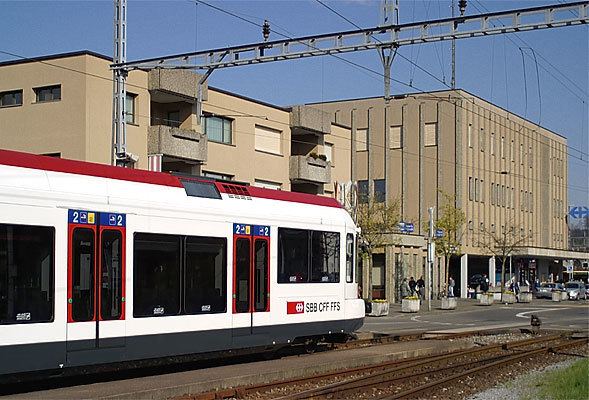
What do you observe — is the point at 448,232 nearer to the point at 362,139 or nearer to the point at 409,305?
the point at 409,305

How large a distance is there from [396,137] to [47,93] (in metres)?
38.3

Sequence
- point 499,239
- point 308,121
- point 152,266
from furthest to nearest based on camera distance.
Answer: point 499,239 → point 308,121 → point 152,266

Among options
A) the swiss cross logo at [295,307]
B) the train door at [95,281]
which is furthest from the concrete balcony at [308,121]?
the train door at [95,281]

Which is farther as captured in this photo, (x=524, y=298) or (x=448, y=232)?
(x=524, y=298)

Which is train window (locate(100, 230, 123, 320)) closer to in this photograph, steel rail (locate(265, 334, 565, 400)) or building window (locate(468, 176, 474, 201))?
steel rail (locate(265, 334, 565, 400))

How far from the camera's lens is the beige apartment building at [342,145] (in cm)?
3403

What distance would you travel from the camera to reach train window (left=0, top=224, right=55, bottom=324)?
1204cm

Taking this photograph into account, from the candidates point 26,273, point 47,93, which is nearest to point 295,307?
point 26,273

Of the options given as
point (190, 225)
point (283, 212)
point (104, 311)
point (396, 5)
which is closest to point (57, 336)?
point (104, 311)

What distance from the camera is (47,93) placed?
113 feet

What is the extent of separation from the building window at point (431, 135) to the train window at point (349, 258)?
1917 inches

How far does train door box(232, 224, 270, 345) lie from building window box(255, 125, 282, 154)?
89.4ft

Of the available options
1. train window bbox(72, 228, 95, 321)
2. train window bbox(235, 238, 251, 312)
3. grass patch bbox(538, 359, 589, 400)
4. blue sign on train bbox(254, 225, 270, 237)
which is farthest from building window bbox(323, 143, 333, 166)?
train window bbox(72, 228, 95, 321)

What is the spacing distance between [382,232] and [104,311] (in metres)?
34.5
